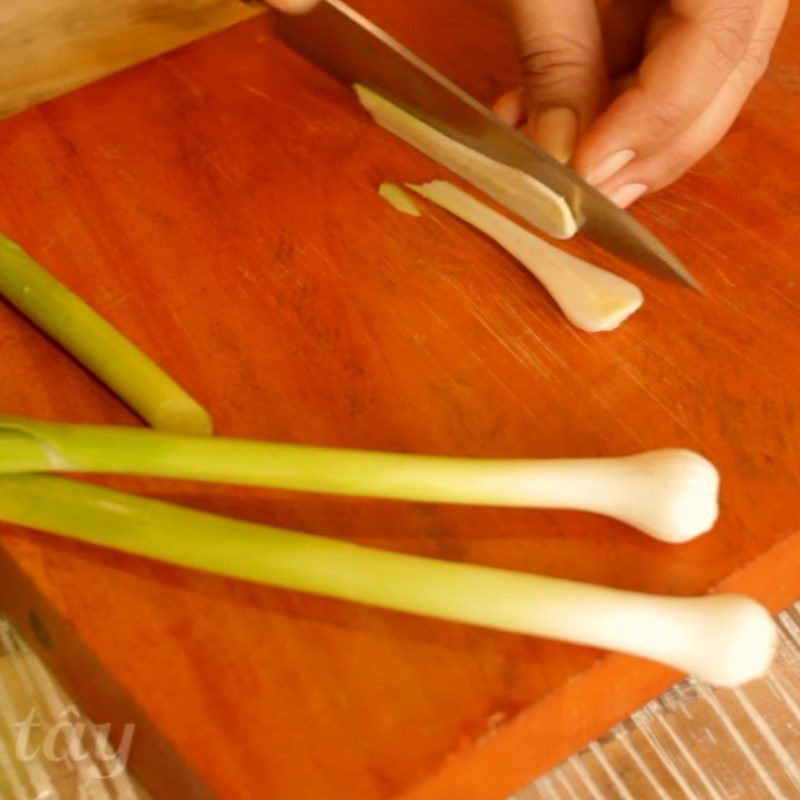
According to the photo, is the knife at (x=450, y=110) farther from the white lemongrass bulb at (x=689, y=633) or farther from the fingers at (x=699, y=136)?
the white lemongrass bulb at (x=689, y=633)

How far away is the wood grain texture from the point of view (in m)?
1.38

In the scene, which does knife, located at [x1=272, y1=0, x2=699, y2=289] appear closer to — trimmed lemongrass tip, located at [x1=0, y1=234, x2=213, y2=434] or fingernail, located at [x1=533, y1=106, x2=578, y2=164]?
fingernail, located at [x1=533, y1=106, x2=578, y2=164]

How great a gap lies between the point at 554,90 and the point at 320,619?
27.0 inches

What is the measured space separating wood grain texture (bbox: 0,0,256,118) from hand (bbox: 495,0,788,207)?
45 cm

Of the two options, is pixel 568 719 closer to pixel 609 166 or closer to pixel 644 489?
pixel 644 489

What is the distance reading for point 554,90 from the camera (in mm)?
1261

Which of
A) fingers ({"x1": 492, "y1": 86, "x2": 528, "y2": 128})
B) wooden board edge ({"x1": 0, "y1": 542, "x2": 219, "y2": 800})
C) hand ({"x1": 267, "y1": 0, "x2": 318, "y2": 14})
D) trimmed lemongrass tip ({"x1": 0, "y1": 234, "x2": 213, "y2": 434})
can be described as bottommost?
wooden board edge ({"x1": 0, "y1": 542, "x2": 219, "y2": 800})

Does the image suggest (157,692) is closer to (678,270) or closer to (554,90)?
(678,270)

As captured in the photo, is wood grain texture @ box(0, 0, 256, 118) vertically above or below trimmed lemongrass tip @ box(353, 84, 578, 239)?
below

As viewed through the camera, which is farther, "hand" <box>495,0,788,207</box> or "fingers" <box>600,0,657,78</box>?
"fingers" <box>600,0,657,78</box>

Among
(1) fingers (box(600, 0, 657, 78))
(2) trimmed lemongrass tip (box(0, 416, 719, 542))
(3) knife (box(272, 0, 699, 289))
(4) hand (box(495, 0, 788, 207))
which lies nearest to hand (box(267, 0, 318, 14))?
(3) knife (box(272, 0, 699, 289))

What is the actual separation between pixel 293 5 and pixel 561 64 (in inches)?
12.8

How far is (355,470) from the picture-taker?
0.92m

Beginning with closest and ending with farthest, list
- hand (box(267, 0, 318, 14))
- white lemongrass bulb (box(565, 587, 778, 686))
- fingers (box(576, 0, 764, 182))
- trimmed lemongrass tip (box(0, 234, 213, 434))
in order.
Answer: white lemongrass bulb (box(565, 587, 778, 686)), trimmed lemongrass tip (box(0, 234, 213, 434)), fingers (box(576, 0, 764, 182)), hand (box(267, 0, 318, 14))
